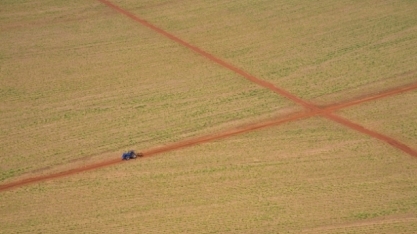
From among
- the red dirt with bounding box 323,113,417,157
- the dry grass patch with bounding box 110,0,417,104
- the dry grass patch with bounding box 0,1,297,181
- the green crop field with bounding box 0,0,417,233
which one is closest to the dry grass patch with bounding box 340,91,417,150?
the green crop field with bounding box 0,0,417,233

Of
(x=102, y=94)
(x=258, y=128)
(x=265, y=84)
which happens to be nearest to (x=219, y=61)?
(x=265, y=84)

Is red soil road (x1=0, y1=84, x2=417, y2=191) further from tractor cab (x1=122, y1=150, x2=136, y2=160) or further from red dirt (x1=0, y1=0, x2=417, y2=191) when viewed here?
tractor cab (x1=122, y1=150, x2=136, y2=160)

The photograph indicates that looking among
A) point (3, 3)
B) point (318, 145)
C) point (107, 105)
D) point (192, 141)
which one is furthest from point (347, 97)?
point (3, 3)

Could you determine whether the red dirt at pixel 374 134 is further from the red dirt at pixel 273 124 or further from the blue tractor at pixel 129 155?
the blue tractor at pixel 129 155

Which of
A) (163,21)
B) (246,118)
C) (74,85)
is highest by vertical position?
(163,21)

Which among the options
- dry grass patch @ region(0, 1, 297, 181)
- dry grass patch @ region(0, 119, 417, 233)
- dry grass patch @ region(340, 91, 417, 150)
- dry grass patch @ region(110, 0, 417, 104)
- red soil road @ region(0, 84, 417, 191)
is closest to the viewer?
dry grass patch @ region(0, 119, 417, 233)

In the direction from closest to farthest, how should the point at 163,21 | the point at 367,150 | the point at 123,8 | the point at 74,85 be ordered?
the point at 367,150, the point at 74,85, the point at 163,21, the point at 123,8

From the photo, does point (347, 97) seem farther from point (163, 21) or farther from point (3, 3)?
point (3, 3)
